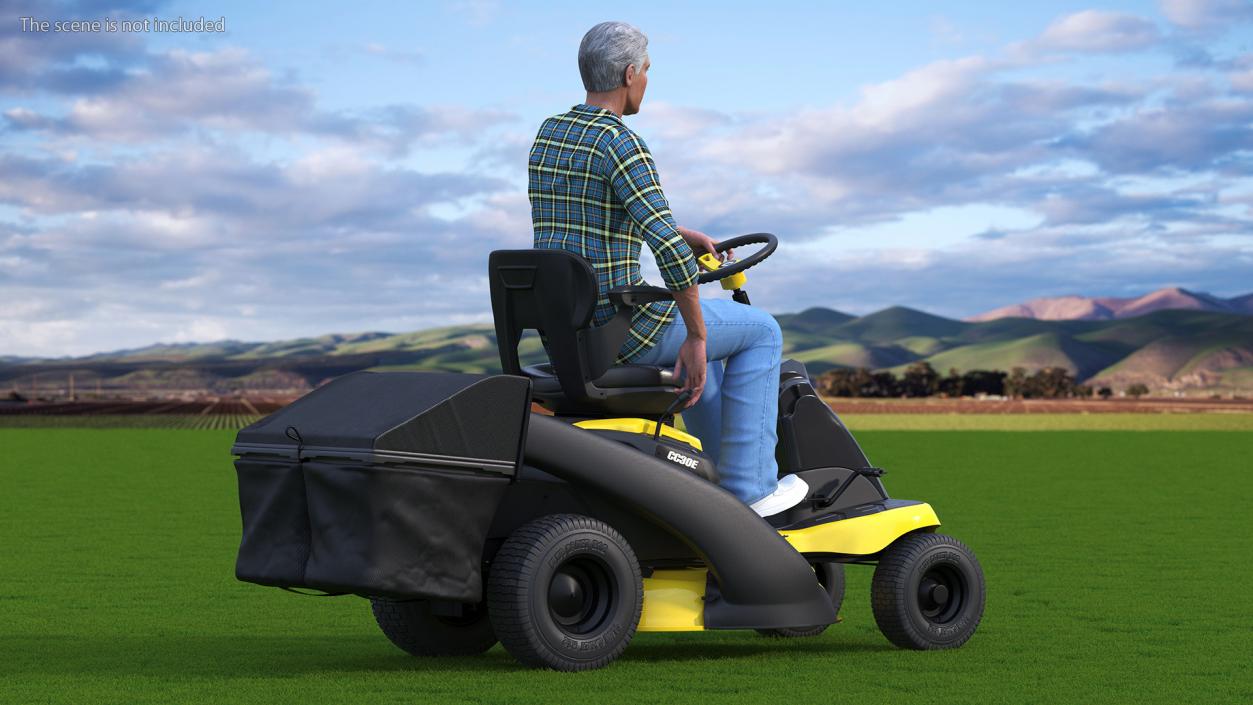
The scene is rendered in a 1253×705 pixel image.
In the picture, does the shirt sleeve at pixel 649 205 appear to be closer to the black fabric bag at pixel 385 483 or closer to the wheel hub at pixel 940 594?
the black fabric bag at pixel 385 483

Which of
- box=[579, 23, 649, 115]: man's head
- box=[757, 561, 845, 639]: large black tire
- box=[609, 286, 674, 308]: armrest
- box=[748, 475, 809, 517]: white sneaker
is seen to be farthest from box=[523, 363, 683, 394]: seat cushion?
box=[757, 561, 845, 639]: large black tire

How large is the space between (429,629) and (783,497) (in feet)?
5.40

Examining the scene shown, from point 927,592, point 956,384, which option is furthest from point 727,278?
point 956,384

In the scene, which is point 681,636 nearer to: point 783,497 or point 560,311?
point 783,497

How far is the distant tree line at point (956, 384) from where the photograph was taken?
61.8 meters

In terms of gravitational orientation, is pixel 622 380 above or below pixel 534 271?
below

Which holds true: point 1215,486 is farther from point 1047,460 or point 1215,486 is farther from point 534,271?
point 534,271

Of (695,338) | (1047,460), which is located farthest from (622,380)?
(1047,460)

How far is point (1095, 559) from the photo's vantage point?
1137 cm

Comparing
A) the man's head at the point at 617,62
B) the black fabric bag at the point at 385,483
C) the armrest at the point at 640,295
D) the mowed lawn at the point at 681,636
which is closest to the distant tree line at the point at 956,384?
the mowed lawn at the point at 681,636

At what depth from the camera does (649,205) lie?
6020 mm

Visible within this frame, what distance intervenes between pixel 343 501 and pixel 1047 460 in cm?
2466

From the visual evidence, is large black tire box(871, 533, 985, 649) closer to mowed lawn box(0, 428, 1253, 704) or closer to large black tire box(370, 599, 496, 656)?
mowed lawn box(0, 428, 1253, 704)

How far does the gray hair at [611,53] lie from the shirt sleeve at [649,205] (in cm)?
27
